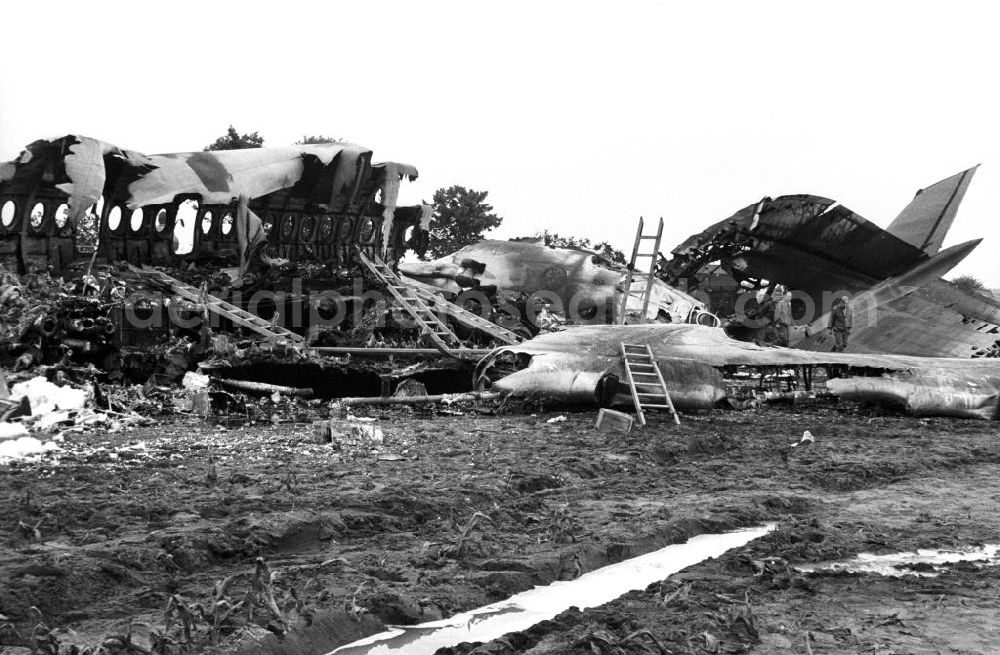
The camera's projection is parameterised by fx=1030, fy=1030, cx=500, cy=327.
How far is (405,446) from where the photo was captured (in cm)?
1002

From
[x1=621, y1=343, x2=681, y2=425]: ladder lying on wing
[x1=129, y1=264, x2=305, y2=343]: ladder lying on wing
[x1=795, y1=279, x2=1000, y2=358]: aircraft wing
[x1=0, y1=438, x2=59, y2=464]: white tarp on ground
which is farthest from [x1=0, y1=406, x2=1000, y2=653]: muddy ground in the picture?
[x1=795, y1=279, x2=1000, y2=358]: aircraft wing

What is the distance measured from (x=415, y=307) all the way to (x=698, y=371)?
7.87m

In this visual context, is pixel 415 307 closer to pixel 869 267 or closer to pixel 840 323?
pixel 840 323

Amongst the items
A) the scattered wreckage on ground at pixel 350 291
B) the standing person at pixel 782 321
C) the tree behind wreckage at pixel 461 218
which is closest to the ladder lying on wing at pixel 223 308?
the scattered wreckage on ground at pixel 350 291

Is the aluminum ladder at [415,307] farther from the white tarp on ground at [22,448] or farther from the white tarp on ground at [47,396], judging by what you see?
the white tarp on ground at [22,448]

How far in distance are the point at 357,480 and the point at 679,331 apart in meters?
7.54

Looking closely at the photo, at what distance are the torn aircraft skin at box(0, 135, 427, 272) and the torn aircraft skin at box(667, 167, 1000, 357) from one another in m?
8.04

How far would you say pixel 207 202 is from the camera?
19.4 m

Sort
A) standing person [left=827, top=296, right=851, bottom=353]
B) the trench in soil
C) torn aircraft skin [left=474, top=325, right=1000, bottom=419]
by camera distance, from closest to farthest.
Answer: the trench in soil < torn aircraft skin [left=474, top=325, right=1000, bottom=419] < standing person [left=827, top=296, right=851, bottom=353]

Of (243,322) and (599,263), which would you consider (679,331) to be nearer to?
(243,322)

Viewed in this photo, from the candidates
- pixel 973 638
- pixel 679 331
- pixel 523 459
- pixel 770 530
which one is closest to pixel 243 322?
pixel 679 331

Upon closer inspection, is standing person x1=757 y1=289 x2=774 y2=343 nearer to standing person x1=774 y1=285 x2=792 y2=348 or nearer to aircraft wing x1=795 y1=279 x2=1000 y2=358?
standing person x1=774 y1=285 x2=792 y2=348

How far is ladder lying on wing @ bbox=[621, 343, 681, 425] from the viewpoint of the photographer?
42.2 ft

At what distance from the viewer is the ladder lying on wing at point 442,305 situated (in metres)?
19.8
